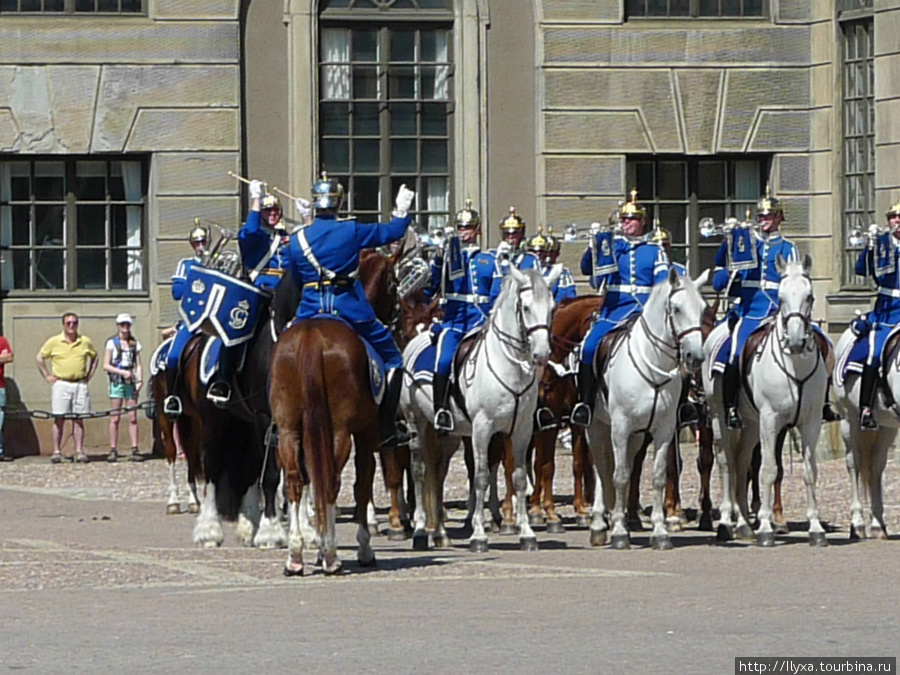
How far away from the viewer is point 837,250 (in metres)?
→ 29.5

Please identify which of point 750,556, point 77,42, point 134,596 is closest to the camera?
point 134,596

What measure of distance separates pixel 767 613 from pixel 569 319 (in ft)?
22.0

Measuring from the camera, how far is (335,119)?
29.9 meters

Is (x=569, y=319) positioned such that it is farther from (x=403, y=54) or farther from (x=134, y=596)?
(x=403, y=54)

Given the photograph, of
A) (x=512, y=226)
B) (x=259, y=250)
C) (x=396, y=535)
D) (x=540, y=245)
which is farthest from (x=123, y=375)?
(x=259, y=250)

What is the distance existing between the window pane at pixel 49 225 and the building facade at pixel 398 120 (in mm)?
25

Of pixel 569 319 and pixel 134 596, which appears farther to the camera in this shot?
pixel 569 319

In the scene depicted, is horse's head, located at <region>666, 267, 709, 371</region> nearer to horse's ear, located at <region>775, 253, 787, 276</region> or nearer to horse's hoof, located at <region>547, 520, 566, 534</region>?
horse's ear, located at <region>775, 253, 787, 276</region>

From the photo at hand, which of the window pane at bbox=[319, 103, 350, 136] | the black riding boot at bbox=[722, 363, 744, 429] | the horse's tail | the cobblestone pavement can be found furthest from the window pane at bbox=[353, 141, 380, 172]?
the horse's tail

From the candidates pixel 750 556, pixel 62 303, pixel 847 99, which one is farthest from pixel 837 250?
pixel 750 556

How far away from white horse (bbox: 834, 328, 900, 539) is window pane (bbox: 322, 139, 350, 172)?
11.9 m

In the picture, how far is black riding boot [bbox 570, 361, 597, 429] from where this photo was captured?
18.3 metres

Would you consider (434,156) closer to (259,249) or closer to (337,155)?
(337,155)

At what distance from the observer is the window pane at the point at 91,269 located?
29.8m
